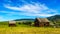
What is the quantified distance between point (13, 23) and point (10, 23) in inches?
40.5

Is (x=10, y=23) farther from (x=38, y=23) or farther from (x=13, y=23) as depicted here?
(x=38, y=23)

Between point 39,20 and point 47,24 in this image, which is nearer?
point 47,24

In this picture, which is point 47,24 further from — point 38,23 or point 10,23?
point 10,23

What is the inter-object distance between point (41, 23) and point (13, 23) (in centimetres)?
929

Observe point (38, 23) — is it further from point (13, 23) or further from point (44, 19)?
point (13, 23)

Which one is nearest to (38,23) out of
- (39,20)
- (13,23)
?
(39,20)

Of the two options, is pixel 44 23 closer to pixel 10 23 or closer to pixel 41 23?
pixel 41 23

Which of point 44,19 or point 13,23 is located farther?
point 44,19

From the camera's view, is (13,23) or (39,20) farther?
(39,20)

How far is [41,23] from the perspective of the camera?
51.6m

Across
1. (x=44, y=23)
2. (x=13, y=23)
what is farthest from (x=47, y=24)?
(x=13, y=23)

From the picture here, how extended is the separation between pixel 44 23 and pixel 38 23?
237 cm

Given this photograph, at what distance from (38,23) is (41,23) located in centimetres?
142

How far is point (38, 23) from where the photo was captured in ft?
173
